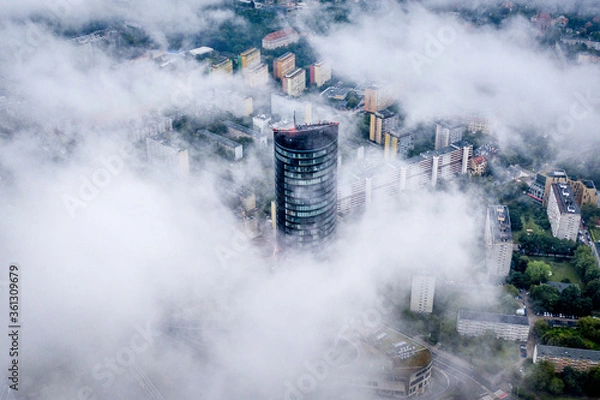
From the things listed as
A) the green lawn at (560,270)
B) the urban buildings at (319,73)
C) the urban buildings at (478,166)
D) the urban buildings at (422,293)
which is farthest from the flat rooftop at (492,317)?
the urban buildings at (319,73)

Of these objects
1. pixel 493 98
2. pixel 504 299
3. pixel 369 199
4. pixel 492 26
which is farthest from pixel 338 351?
pixel 492 26

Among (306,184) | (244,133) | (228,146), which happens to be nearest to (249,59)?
(244,133)

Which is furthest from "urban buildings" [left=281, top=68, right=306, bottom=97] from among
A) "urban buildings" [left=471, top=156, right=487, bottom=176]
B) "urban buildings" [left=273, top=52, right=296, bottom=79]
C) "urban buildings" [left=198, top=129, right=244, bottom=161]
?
"urban buildings" [left=471, top=156, right=487, bottom=176]

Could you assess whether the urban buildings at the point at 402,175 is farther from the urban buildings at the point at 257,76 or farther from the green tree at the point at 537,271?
the urban buildings at the point at 257,76

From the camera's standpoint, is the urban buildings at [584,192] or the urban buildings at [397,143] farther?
the urban buildings at [397,143]

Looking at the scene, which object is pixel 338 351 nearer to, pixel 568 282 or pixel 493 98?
pixel 568 282

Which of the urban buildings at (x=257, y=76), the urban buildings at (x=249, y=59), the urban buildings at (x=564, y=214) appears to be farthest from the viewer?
the urban buildings at (x=249, y=59)

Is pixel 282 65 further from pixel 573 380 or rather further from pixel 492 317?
pixel 573 380

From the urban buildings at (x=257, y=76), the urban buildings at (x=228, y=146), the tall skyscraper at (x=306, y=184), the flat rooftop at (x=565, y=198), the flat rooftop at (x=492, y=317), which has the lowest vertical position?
the flat rooftop at (x=492, y=317)
